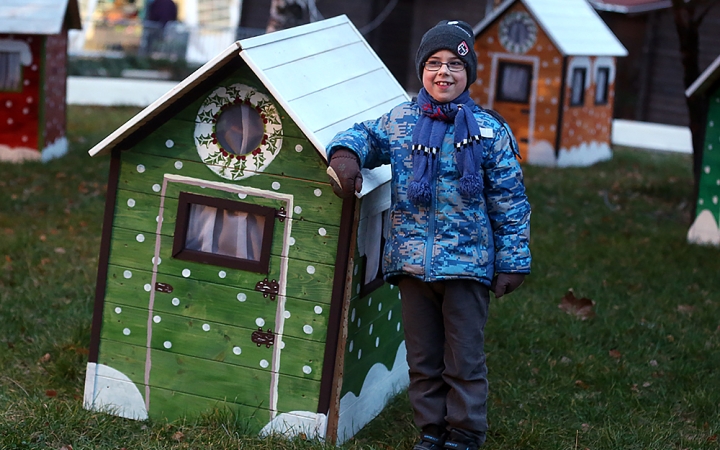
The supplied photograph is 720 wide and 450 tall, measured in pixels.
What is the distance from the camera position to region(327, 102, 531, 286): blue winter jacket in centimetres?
365

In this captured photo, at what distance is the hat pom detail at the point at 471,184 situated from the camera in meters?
3.54

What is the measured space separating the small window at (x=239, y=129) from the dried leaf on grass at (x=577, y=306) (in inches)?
112

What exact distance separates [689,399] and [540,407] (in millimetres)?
767

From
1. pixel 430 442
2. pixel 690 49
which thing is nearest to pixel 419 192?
pixel 430 442

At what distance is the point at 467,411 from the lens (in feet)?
12.3

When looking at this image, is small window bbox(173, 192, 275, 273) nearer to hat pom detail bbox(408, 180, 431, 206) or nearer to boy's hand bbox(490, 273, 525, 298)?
hat pom detail bbox(408, 180, 431, 206)

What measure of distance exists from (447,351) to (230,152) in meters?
1.21

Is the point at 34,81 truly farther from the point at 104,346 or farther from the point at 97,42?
the point at 97,42

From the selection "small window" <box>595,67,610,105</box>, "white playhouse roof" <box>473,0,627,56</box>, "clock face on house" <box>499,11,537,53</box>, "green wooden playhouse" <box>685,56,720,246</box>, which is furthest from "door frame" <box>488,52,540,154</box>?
"green wooden playhouse" <box>685,56,720,246</box>

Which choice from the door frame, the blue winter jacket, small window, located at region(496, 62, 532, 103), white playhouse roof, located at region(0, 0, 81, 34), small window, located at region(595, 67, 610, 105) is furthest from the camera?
small window, located at region(595, 67, 610, 105)

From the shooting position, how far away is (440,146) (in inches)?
143

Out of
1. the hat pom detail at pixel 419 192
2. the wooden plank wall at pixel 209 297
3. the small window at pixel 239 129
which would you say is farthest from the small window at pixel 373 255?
the small window at pixel 239 129

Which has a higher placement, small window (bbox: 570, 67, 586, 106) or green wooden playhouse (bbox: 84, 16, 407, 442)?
small window (bbox: 570, 67, 586, 106)

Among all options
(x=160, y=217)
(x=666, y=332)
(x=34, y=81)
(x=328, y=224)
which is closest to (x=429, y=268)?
(x=328, y=224)
